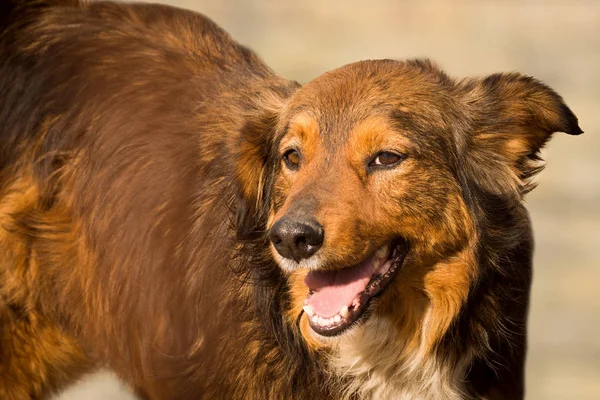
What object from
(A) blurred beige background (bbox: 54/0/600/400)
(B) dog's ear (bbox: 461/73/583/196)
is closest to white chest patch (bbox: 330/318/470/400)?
(B) dog's ear (bbox: 461/73/583/196)

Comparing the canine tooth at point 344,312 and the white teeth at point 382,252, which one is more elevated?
the white teeth at point 382,252

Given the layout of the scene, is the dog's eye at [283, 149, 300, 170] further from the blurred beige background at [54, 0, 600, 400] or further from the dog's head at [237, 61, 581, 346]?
the blurred beige background at [54, 0, 600, 400]

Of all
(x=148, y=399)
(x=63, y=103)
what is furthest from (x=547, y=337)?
(x=63, y=103)

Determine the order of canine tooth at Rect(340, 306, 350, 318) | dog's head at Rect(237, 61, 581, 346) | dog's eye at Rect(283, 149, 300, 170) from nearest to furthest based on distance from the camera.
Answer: dog's head at Rect(237, 61, 581, 346) < canine tooth at Rect(340, 306, 350, 318) < dog's eye at Rect(283, 149, 300, 170)

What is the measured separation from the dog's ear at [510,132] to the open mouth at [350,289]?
1.69 feet

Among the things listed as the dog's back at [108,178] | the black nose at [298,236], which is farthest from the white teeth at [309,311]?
the dog's back at [108,178]

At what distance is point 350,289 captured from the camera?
15.1 feet

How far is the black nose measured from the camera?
173 inches

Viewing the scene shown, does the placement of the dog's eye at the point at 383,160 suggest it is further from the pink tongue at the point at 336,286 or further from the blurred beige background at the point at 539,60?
the blurred beige background at the point at 539,60

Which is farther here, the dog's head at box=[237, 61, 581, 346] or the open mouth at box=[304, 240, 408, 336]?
the open mouth at box=[304, 240, 408, 336]

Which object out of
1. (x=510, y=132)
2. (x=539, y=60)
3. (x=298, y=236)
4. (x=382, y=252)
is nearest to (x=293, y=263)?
(x=298, y=236)

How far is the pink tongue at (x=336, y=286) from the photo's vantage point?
181 inches

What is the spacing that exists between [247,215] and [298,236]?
685 millimetres

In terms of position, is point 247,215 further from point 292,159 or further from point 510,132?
point 510,132
